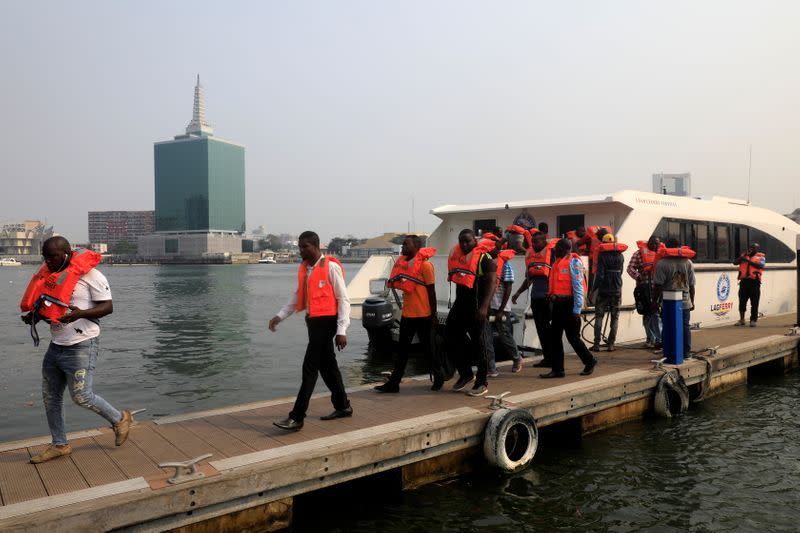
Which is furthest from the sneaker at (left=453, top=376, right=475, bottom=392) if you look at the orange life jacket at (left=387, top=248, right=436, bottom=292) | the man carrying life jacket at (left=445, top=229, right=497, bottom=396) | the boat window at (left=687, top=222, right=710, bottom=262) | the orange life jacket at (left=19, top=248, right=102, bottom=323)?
the boat window at (left=687, top=222, right=710, bottom=262)

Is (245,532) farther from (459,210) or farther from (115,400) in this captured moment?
(459,210)

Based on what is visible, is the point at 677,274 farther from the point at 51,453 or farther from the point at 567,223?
the point at 51,453

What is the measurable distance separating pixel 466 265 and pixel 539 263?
5.85 ft

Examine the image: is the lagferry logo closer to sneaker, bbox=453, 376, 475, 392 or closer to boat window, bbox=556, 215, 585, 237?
boat window, bbox=556, 215, 585, 237

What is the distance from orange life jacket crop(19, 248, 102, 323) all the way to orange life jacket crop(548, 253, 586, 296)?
5.38 metres

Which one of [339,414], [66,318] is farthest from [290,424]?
[66,318]

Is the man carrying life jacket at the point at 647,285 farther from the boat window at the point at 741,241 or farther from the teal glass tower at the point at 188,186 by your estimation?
the teal glass tower at the point at 188,186

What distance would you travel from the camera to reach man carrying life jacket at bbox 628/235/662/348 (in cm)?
1029

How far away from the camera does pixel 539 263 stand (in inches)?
330

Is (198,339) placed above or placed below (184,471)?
below

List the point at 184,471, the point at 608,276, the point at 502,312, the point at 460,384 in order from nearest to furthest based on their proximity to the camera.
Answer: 1. the point at 184,471
2. the point at 460,384
3. the point at 502,312
4. the point at 608,276

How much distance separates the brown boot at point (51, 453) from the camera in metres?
4.75

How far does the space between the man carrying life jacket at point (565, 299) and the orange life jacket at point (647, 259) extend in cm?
287

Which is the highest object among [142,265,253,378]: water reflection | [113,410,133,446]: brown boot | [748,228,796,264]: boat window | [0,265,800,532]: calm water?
[748,228,796,264]: boat window
